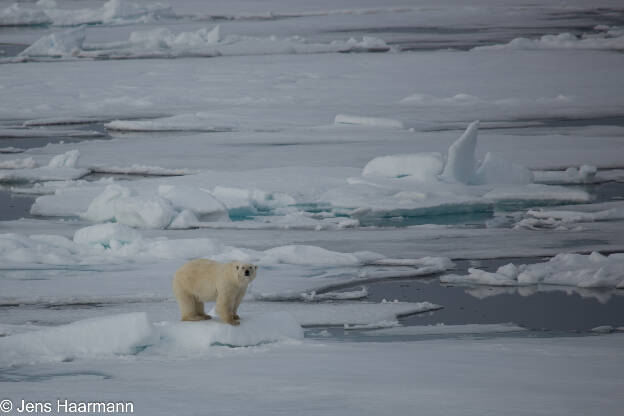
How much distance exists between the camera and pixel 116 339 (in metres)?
4.27

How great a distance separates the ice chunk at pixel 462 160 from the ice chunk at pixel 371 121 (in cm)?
411

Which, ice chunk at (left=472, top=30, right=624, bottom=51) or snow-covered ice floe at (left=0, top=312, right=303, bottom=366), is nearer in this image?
snow-covered ice floe at (left=0, top=312, right=303, bottom=366)

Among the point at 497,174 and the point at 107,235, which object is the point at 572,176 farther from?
the point at 107,235

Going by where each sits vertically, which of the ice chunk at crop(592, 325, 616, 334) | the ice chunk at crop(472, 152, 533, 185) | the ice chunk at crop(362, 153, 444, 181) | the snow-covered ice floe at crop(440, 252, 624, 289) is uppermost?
the ice chunk at crop(362, 153, 444, 181)

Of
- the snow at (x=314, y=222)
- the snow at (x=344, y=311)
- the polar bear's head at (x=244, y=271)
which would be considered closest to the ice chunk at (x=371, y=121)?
the snow at (x=314, y=222)

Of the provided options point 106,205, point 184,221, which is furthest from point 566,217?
point 106,205

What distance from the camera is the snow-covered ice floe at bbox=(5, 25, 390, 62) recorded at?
25.6 metres

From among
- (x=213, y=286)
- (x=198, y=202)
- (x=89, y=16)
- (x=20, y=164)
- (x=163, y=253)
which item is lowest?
(x=213, y=286)

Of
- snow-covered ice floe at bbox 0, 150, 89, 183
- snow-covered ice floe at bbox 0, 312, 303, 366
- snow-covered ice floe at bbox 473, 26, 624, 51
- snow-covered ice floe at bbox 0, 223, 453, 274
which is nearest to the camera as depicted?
snow-covered ice floe at bbox 0, 312, 303, 366

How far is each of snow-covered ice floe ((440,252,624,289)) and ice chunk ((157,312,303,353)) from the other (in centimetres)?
244

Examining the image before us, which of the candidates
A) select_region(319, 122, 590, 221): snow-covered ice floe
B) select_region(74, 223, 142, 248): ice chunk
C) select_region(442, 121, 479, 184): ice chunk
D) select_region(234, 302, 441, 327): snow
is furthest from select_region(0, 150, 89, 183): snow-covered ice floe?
select_region(234, 302, 441, 327): snow

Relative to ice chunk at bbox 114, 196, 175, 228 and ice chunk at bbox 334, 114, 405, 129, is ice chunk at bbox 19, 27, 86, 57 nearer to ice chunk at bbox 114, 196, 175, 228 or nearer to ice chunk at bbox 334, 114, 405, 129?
ice chunk at bbox 334, 114, 405, 129

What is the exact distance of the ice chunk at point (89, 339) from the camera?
4.22 meters

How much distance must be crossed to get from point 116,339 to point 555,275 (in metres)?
3.54
